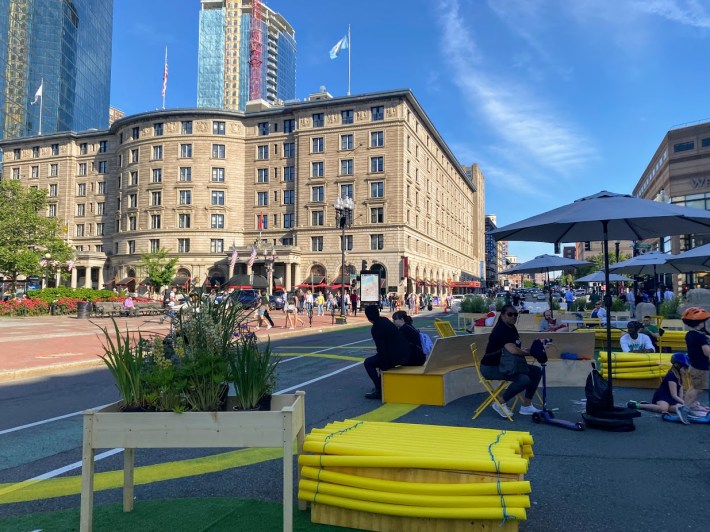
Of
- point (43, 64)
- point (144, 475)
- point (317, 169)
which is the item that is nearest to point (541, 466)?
point (144, 475)

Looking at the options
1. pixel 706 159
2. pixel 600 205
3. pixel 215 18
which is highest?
pixel 215 18

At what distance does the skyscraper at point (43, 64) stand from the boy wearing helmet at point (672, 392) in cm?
11381

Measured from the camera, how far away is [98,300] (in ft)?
115

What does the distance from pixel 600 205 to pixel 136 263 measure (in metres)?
70.3

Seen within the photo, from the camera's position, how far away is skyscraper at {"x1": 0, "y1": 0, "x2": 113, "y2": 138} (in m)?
103

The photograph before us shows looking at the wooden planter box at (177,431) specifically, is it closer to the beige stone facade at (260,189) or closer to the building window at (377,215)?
the beige stone facade at (260,189)

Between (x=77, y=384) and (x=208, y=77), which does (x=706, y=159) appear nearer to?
(x=77, y=384)

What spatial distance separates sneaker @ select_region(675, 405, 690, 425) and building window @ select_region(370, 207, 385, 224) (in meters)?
54.7

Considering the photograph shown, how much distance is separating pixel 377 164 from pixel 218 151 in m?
22.5

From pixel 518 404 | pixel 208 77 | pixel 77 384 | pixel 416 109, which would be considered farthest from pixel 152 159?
pixel 208 77

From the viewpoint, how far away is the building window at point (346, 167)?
204 feet

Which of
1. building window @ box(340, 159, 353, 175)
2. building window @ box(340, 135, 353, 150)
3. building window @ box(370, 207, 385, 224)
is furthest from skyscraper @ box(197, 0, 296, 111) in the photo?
building window @ box(370, 207, 385, 224)

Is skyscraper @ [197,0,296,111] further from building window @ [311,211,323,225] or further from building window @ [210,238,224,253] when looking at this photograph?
building window @ [311,211,323,225]

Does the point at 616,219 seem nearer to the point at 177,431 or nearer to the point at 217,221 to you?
the point at 177,431
